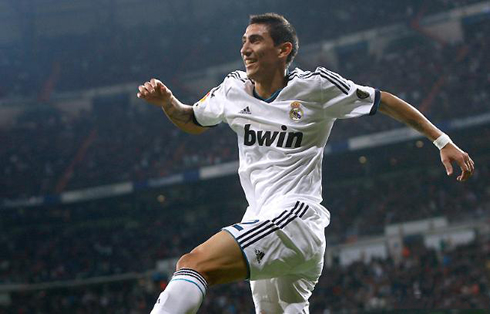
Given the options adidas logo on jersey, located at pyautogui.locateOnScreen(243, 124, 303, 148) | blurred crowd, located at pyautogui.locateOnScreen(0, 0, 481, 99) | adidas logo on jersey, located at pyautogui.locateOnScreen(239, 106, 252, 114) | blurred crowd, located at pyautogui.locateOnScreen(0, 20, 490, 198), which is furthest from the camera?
blurred crowd, located at pyautogui.locateOnScreen(0, 0, 481, 99)

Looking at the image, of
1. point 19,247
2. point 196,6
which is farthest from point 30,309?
point 196,6

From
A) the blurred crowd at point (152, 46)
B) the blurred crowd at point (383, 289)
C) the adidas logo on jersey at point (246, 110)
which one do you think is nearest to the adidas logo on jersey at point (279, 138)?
the adidas logo on jersey at point (246, 110)

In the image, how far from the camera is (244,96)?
4.07 m

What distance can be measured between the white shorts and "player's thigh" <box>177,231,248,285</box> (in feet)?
0.14

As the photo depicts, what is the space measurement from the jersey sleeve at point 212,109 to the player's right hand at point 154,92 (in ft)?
1.00

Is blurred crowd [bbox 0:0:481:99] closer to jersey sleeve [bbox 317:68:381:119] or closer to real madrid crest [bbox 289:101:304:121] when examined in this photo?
jersey sleeve [bbox 317:68:381:119]

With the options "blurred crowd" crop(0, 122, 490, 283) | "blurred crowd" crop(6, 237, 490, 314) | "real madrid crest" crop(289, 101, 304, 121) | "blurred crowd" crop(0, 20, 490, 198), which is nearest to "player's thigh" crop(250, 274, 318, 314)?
"real madrid crest" crop(289, 101, 304, 121)

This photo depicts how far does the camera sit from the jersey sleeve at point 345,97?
3.96 meters

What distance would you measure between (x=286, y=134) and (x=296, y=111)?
0.17 meters

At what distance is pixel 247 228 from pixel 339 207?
22109 millimetres

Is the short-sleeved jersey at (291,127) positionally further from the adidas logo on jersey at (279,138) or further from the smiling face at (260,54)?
the smiling face at (260,54)

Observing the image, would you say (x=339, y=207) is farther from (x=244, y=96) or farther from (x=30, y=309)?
(x=244, y=96)

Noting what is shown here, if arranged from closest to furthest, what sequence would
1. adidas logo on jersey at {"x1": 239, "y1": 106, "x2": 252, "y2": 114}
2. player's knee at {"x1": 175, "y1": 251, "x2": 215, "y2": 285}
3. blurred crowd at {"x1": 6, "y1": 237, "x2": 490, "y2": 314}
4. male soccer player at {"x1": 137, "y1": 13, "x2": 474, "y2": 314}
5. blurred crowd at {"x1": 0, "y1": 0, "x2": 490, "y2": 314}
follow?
player's knee at {"x1": 175, "y1": 251, "x2": 215, "y2": 285}, male soccer player at {"x1": 137, "y1": 13, "x2": 474, "y2": 314}, adidas logo on jersey at {"x1": 239, "y1": 106, "x2": 252, "y2": 114}, blurred crowd at {"x1": 6, "y1": 237, "x2": 490, "y2": 314}, blurred crowd at {"x1": 0, "y1": 0, "x2": 490, "y2": 314}

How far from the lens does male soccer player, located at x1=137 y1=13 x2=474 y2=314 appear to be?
3604mm
